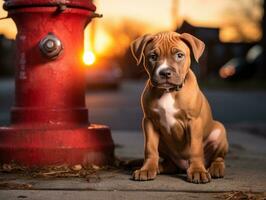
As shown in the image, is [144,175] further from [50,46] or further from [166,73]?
[50,46]

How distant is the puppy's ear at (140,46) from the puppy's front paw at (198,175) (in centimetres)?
86

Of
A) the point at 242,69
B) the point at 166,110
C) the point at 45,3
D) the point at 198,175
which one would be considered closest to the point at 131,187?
the point at 198,175

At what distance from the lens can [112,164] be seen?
4.95 metres

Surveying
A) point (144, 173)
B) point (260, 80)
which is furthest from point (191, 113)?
point (260, 80)

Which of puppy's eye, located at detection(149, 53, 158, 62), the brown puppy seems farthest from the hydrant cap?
puppy's eye, located at detection(149, 53, 158, 62)

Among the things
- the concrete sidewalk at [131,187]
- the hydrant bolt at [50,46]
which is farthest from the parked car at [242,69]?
the hydrant bolt at [50,46]

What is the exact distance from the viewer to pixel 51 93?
4.86 meters

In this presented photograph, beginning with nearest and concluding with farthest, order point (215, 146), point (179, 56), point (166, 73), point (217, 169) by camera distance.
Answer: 1. point (166, 73)
2. point (179, 56)
3. point (217, 169)
4. point (215, 146)

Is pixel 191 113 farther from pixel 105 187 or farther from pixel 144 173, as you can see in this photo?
pixel 105 187

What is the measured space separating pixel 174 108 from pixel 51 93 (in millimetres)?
1116

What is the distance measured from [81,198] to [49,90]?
4.89ft

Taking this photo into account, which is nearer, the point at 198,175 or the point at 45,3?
the point at 198,175

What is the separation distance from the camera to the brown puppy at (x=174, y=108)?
412 cm

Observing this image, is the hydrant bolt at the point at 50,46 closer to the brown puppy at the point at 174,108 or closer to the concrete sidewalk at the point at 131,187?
the brown puppy at the point at 174,108
